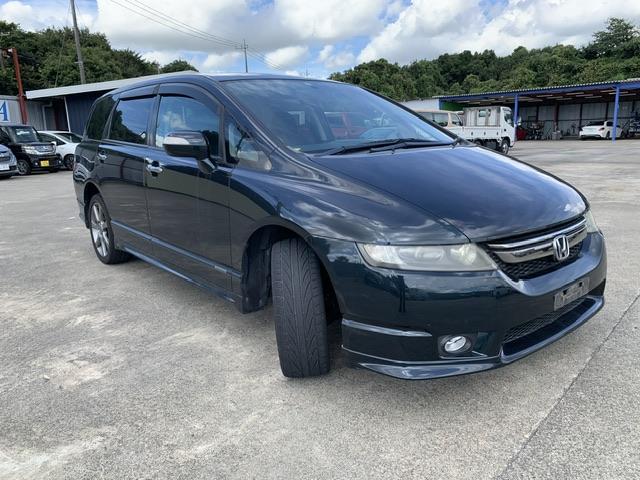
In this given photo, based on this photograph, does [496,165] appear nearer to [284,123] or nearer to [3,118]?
[284,123]

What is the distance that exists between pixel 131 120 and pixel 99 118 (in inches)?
35.2

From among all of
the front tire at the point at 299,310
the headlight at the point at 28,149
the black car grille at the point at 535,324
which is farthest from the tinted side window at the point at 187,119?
the headlight at the point at 28,149

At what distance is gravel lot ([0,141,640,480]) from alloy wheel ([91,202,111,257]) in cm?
112

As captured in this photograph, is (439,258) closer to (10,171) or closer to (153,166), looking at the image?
(153,166)

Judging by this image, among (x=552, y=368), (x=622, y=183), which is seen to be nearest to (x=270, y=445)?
(x=552, y=368)

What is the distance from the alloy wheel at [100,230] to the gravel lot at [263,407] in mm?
1117

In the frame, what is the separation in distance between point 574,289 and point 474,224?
2.27ft

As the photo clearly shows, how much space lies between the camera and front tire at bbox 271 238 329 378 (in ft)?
8.10

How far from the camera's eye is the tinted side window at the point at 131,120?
3.97 metres

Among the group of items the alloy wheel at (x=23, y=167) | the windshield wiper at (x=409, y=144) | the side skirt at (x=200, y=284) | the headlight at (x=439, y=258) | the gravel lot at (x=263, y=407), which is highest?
the windshield wiper at (x=409, y=144)

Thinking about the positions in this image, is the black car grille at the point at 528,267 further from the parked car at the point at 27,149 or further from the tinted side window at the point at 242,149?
the parked car at the point at 27,149

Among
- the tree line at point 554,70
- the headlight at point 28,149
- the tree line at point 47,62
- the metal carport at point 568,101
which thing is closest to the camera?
the headlight at point 28,149

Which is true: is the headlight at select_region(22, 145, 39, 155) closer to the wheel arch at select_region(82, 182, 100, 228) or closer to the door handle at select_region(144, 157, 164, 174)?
the wheel arch at select_region(82, 182, 100, 228)

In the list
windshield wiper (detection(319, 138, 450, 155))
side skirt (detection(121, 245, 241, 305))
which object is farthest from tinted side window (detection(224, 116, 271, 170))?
side skirt (detection(121, 245, 241, 305))
